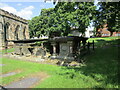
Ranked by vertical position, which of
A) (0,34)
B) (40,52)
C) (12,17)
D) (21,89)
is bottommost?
(21,89)

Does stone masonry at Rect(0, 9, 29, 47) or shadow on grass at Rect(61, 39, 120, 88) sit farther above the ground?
stone masonry at Rect(0, 9, 29, 47)

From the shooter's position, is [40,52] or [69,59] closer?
[69,59]

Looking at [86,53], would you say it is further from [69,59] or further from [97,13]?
[97,13]

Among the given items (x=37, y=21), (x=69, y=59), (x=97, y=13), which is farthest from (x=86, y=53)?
(x=37, y=21)

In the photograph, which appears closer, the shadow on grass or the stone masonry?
the shadow on grass

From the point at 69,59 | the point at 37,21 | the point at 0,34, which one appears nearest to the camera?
the point at 69,59

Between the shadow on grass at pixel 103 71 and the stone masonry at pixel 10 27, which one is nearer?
the shadow on grass at pixel 103 71

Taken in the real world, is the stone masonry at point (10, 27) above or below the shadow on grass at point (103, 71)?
above

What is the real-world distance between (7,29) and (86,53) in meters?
22.6

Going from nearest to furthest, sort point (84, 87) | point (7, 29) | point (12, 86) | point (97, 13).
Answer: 1. point (84, 87)
2. point (12, 86)
3. point (97, 13)
4. point (7, 29)

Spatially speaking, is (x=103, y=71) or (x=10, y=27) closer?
(x=103, y=71)

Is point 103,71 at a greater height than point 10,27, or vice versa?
point 10,27

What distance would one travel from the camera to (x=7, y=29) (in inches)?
934

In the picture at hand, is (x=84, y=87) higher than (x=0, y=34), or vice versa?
(x=0, y=34)
